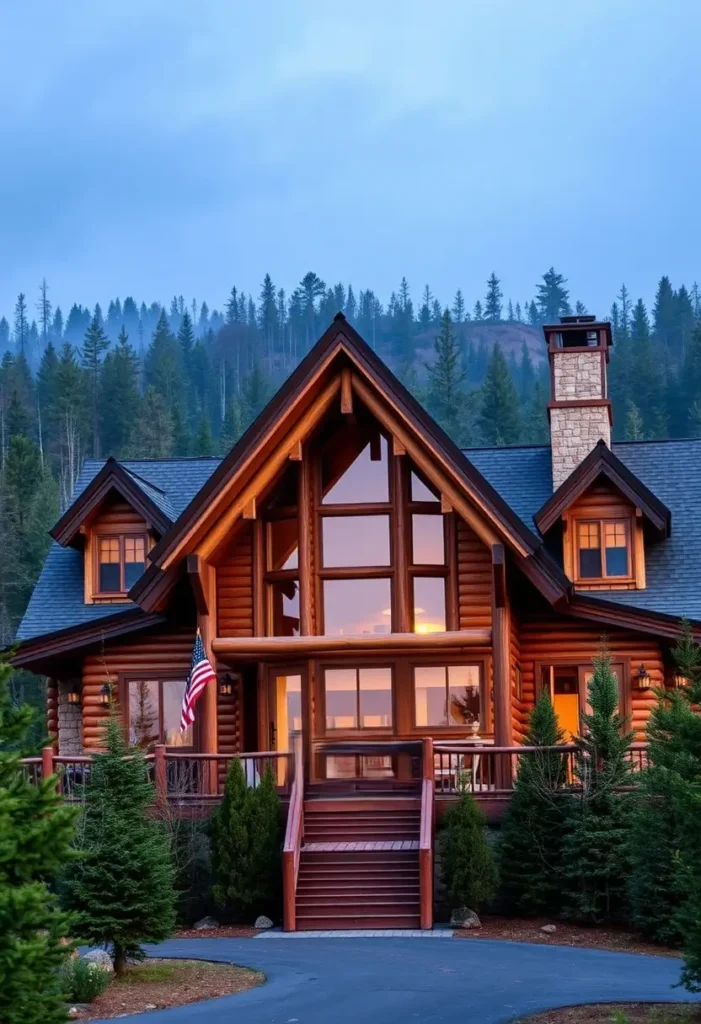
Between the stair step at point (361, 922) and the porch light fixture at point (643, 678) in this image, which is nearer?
the stair step at point (361, 922)

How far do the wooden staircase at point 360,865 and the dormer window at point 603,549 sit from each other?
6.19 metres

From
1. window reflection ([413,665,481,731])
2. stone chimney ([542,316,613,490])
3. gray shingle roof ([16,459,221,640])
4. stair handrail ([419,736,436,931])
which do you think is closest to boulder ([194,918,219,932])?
stair handrail ([419,736,436,931])

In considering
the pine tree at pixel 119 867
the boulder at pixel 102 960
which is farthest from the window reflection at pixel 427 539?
the boulder at pixel 102 960

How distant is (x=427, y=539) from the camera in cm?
2683

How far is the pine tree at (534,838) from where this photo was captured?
22.1m

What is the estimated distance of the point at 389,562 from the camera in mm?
26578

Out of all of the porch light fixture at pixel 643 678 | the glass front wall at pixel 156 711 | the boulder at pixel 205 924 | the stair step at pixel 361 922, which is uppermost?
the porch light fixture at pixel 643 678

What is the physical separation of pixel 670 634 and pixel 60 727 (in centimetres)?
1200

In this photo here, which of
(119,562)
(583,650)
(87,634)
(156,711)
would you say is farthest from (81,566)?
(583,650)

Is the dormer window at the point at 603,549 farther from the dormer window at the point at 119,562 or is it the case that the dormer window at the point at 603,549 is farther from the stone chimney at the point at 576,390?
the dormer window at the point at 119,562

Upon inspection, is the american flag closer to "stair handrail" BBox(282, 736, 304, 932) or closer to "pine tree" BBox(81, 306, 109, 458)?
"stair handrail" BBox(282, 736, 304, 932)

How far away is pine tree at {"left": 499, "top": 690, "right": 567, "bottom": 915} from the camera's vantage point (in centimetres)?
2214

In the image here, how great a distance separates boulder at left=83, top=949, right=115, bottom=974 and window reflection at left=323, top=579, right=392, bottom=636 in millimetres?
9369

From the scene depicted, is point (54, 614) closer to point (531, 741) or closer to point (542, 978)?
point (531, 741)
